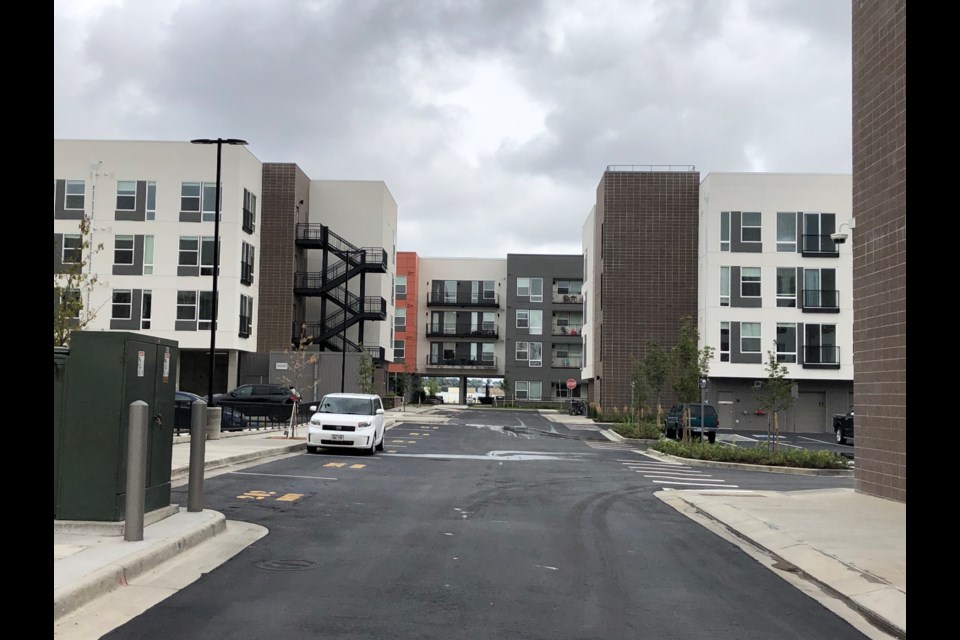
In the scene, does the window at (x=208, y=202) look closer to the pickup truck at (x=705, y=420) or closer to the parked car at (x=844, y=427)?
the pickup truck at (x=705, y=420)

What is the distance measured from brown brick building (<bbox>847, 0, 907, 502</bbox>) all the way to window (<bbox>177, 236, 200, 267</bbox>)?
3838cm

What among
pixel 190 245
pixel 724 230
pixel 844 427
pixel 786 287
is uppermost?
pixel 724 230

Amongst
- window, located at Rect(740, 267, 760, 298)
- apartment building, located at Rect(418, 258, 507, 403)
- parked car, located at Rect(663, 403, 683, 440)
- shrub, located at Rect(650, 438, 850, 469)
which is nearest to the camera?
shrub, located at Rect(650, 438, 850, 469)

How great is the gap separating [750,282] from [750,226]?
3.10 meters

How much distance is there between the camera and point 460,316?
87188 mm

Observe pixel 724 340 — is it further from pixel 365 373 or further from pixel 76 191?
pixel 76 191

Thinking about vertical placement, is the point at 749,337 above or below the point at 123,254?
below

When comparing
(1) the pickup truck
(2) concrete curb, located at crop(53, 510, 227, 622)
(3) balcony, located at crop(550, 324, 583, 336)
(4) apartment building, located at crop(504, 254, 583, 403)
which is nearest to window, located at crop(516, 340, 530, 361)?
(4) apartment building, located at crop(504, 254, 583, 403)

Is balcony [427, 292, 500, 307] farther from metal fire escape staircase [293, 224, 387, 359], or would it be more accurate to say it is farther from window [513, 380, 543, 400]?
metal fire escape staircase [293, 224, 387, 359]

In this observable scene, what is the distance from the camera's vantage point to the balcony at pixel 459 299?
86.4 m

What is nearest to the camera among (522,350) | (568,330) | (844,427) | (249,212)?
(844,427)

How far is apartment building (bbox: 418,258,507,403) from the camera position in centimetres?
8669

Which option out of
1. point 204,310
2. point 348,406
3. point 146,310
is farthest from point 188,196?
point 348,406
